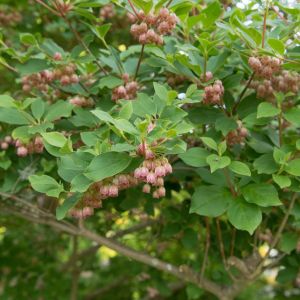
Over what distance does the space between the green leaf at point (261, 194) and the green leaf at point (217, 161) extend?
17cm

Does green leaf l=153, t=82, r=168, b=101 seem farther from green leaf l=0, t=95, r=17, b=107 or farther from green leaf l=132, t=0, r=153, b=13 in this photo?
green leaf l=0, t=95, r=17, b=107

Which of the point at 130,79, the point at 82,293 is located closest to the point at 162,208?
the point at 130,79

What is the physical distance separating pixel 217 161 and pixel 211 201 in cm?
23

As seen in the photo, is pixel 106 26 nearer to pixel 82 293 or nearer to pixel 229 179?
pixel 229 179

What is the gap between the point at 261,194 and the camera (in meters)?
1.65

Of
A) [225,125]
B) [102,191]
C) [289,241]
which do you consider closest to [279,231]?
[289,241]

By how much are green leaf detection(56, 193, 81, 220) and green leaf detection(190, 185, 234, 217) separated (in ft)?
1.39

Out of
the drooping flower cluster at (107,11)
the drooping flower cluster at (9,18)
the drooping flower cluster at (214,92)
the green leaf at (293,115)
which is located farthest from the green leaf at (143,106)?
the drooping flower cluster at (9,18)

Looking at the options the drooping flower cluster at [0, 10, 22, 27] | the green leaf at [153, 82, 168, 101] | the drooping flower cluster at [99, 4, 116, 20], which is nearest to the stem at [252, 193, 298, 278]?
the green leaf at [153, 82, 168, 101]

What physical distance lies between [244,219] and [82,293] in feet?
A: 9.86

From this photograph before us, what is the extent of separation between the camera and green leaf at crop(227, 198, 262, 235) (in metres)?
1.59

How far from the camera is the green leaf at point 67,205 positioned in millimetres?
1475

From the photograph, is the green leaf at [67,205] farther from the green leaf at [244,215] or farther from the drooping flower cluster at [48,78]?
the drooping flower cluster at [48,78]

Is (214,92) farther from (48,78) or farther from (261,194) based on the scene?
(48,78)
